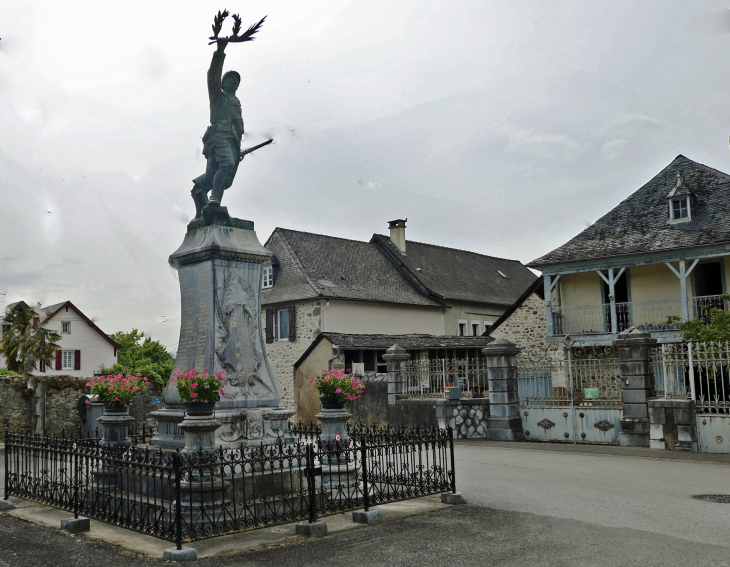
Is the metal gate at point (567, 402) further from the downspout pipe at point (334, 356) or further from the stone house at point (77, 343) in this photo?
the stone house at point (77, 343)

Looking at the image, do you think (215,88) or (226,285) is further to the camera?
(215,88)

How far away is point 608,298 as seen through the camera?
2306 cm

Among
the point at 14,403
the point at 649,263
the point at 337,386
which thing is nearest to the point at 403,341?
the point at 649,263

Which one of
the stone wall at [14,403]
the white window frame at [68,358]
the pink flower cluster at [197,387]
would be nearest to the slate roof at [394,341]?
the stone wall at [14,403]

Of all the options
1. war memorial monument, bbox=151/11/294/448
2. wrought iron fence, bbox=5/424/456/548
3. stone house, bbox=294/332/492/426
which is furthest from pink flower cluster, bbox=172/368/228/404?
stone house, bbox=294/332/492/426

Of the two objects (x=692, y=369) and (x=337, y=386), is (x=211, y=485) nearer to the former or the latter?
(x=337, y=386)

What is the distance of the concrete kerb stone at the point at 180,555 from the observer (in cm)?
622

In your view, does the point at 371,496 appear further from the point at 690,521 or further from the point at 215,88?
the point at 215,88

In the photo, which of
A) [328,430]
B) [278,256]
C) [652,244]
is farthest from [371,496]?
[278,256]

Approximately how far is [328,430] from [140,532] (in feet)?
11.4

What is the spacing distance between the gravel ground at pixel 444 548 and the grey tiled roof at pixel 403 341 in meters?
16.3

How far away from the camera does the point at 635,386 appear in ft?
47.1

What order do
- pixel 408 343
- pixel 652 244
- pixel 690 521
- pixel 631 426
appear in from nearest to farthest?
pixel 690 521 → pixel 631 426 → pixel 652 244 → pixel 408 343

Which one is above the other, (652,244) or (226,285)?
(652,244)
